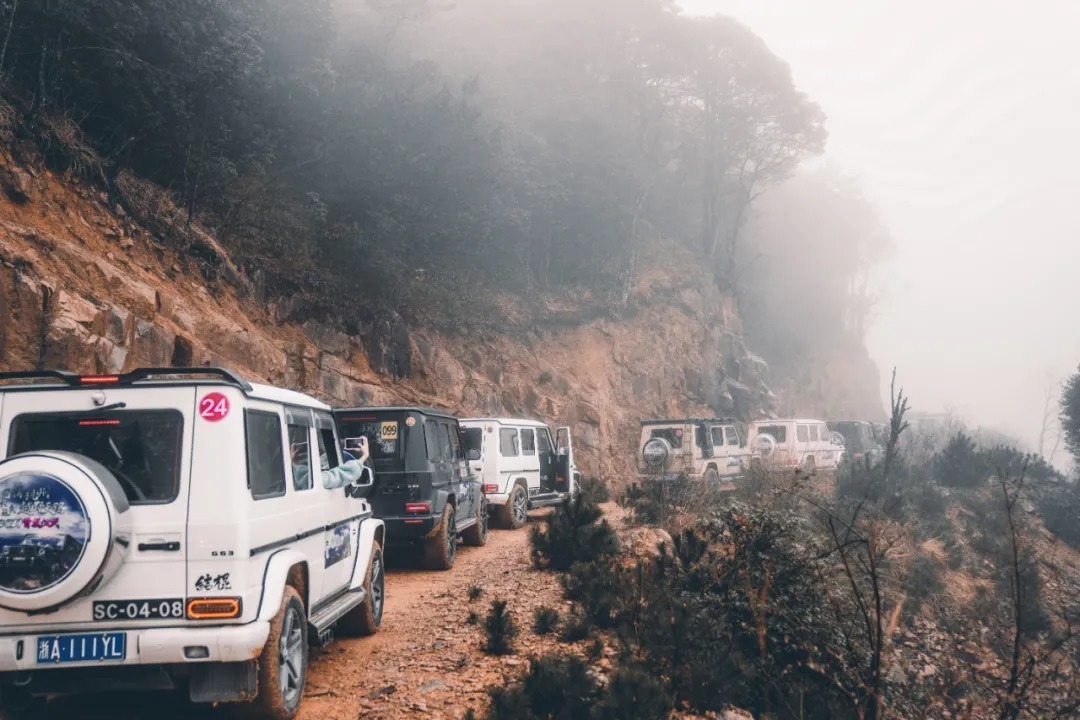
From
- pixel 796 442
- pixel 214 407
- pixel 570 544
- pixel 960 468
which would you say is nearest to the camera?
pixel 214 407

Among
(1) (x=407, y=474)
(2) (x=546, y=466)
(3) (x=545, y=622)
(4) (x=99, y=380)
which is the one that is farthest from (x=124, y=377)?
(2) (x=546, y=466)

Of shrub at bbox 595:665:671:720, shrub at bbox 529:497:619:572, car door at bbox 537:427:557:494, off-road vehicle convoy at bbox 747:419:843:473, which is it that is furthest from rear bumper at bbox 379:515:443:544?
off-road vehicle convoy at bbox 747:419:843:473

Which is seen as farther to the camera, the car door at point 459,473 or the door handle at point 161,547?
the car door at point 459,473

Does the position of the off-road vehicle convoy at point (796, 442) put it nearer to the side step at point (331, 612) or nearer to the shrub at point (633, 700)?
the side step at point (331, 612)

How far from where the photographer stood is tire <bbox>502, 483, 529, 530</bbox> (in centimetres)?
1449

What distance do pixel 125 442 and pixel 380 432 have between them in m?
5.34

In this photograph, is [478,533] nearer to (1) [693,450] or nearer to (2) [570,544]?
(2) [570,544]

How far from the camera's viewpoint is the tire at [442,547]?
976cm

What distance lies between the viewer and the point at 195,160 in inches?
610

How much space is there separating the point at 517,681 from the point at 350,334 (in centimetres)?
1445

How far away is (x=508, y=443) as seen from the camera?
47.5ft

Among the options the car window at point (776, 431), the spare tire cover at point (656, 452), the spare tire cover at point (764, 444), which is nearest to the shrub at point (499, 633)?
the spare tire cover at point (656, 452)

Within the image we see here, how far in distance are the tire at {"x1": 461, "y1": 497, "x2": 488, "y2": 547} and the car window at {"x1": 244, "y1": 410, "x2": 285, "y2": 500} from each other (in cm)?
750

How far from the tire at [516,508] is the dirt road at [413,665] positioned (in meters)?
5.00
